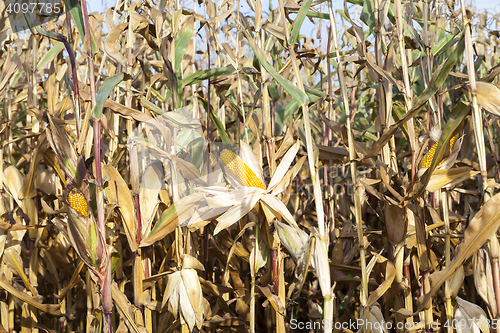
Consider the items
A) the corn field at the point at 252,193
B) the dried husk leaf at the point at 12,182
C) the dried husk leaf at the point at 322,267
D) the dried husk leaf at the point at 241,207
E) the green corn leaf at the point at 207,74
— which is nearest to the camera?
the dried husk leaf at the point at 322,267

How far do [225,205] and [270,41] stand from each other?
0.87 meters

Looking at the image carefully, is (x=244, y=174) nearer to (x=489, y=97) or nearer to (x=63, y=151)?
(x=63, y=151)

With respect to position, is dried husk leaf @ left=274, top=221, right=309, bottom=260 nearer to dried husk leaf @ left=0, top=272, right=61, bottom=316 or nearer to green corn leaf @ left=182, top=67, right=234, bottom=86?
green corn leaf @ left=182, top=67, right=234, bottom=86

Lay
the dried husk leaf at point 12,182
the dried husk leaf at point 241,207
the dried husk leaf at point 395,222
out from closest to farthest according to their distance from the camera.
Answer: the dried husk leaf at point 241,207
the dried husk leaf at point 395,222
the dried husk leaf at point 12,182

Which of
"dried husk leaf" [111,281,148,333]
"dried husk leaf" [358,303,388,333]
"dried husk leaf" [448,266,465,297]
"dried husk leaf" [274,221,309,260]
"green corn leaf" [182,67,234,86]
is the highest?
"green corn leaf" [182,67,234,86]

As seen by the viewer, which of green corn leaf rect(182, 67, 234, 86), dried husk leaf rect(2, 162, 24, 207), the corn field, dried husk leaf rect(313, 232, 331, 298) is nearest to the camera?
dried husk leaf rect(313, 232, 331, 298)

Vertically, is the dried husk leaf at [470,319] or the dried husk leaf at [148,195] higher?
the dried husk leaf at [148,195]

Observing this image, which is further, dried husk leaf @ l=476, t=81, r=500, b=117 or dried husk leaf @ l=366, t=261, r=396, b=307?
dried husk leaf @ l=366, t=261, r=396, b=307

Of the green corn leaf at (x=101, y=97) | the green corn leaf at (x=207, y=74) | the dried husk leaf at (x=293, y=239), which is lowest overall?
the dried husk leaf at (x=293, y=239)

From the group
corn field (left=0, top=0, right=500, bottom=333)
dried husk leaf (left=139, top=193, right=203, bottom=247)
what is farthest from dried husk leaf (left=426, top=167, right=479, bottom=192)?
dried husk leaf (left=139, top=193, right=203, bottom=247)

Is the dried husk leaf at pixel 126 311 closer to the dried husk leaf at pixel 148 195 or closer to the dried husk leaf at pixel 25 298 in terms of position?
the dried husk leaf at pixel 148 195

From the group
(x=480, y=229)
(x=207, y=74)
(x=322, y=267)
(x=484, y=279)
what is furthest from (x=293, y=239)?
(x=207, y=74)

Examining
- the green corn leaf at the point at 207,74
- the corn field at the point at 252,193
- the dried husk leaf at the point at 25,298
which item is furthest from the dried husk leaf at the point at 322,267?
the dried husk leaf at the point at 25,298

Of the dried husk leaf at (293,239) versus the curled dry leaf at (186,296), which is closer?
the dried husk leaf at (293,239)
